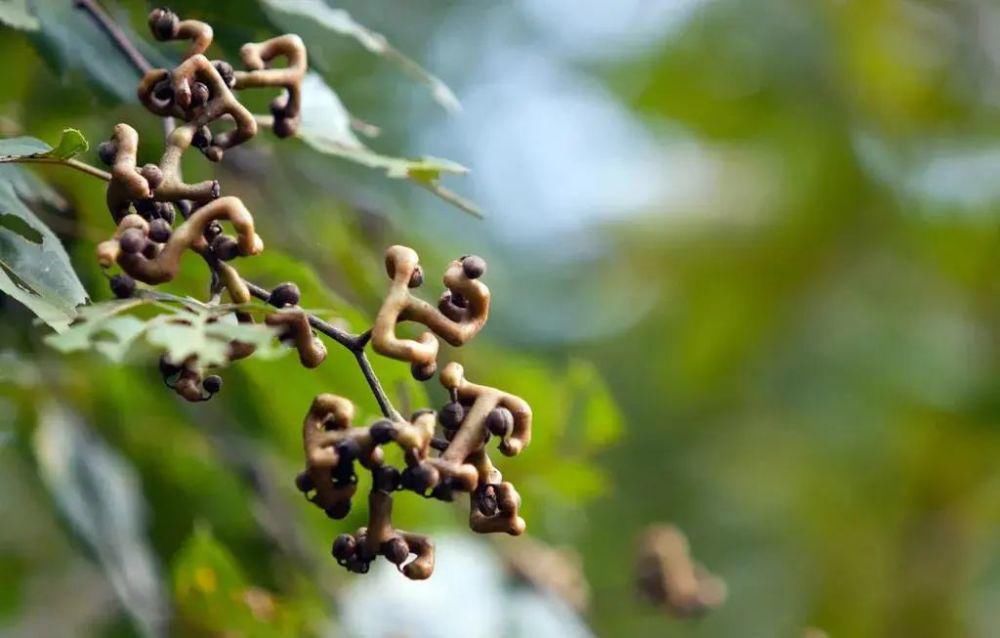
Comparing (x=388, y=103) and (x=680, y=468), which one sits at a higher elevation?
(x=388, y=103)

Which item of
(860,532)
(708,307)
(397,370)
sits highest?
(397,370)

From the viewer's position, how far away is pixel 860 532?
228cm

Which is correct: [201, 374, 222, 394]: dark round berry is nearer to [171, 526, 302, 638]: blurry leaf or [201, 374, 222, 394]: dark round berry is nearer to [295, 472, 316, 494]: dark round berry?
[295, 472, 316, 494]: dark round berry

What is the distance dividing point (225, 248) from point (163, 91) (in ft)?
0.26

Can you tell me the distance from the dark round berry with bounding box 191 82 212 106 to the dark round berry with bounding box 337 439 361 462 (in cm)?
14

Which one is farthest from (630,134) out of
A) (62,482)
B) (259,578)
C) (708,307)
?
(62,482)

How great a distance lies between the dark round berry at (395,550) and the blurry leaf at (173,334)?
0.23 feet

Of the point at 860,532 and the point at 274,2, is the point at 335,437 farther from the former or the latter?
the point at 860,532

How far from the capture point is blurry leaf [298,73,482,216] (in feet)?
1.96

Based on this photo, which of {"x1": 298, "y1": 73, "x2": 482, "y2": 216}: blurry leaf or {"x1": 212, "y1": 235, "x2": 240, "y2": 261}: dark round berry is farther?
{"x1": 298, "y1": 73, "x2": 482, "y2": 216}: blurry leaf

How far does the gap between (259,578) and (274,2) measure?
1.86ft

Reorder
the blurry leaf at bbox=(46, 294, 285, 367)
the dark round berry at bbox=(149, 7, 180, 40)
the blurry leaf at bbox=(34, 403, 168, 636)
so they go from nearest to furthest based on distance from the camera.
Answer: the blurry leaf at bbox=(46, 294, 285, 367)
the dark round berry at bbox=(149, 7, 180, 40)
the blurry leaf at bbox=(34, 403, 168, 636)

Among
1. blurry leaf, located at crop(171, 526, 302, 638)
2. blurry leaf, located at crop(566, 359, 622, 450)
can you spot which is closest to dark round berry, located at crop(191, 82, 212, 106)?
blurry leaf, located at crop(171, 526, 302, 638)

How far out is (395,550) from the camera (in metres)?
0.44
